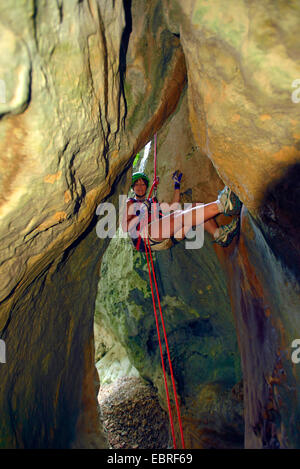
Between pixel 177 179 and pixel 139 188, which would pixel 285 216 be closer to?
pixel 177 179

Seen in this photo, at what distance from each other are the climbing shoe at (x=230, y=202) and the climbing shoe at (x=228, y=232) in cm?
14

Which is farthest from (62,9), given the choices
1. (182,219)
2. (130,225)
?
(130,225)

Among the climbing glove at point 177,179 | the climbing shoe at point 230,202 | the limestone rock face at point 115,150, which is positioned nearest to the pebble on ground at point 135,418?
the limestone rock face at point 115,150

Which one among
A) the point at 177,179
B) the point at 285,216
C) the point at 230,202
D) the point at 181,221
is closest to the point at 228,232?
the point at 230,202

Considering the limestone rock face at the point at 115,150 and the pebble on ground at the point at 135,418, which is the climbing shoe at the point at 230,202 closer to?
the limestone rock face at the point at 115,150

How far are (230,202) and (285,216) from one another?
99 cm

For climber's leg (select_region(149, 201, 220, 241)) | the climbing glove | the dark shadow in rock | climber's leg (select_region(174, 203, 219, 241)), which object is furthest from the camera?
the climbing glove

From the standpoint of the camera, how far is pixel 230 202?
2.52 meters

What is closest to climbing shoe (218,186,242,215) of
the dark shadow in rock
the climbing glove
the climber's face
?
the dark shadow in rock

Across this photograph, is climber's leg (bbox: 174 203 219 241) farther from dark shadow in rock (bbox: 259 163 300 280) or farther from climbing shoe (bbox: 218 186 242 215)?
dark shadow in rock (bbox: 259 163 300 280)

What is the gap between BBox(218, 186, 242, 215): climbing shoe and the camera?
8.27 feet

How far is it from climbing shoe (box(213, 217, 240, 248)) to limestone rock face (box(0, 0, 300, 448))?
161 mm

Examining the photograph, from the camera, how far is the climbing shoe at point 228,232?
271 cm
